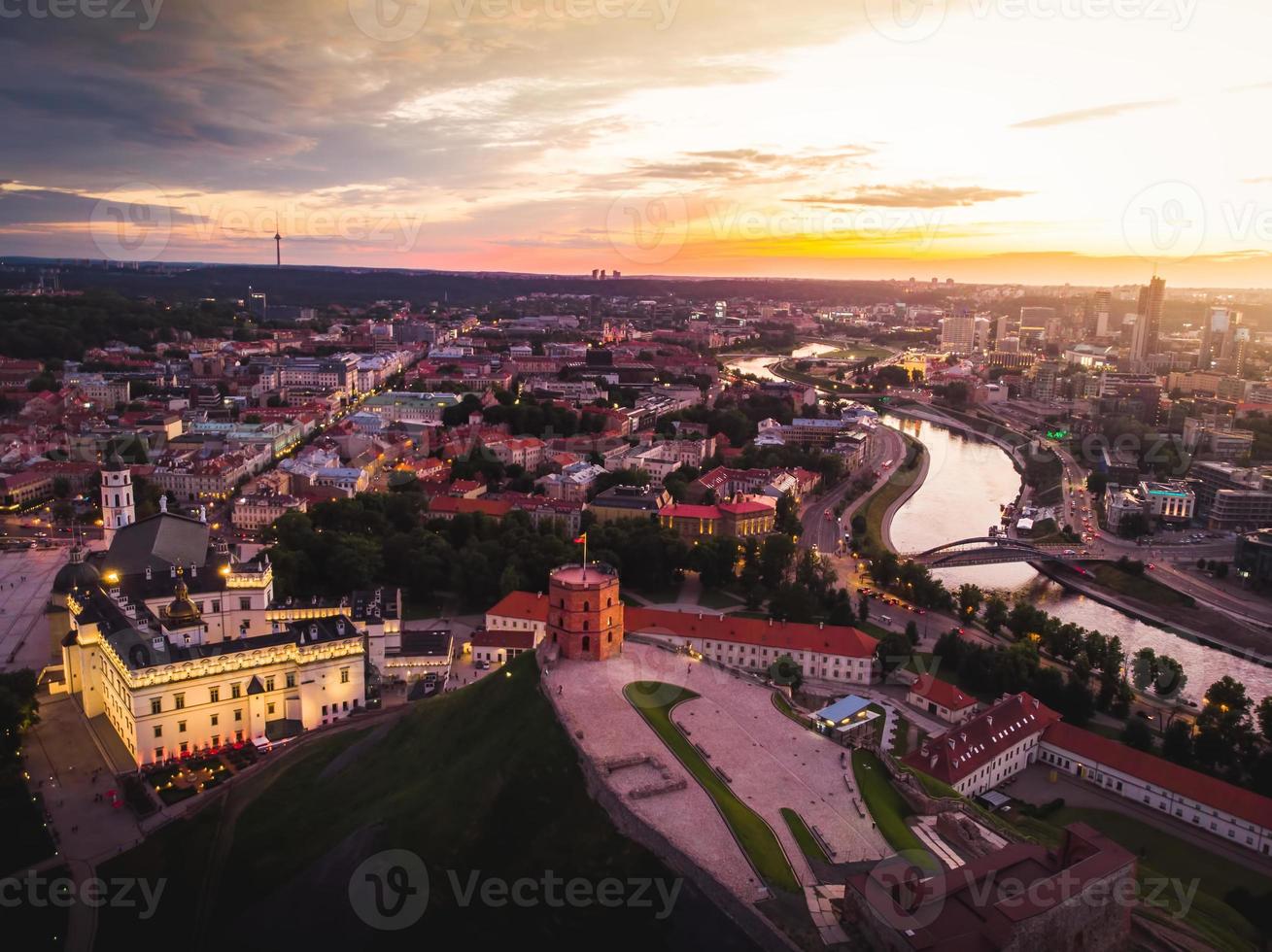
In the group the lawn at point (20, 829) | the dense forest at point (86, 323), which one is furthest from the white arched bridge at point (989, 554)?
the dense forest at point (86, 323)

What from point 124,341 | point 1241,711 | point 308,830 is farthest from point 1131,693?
point 124,341

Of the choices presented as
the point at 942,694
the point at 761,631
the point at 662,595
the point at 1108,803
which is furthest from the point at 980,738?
the point at 662,595

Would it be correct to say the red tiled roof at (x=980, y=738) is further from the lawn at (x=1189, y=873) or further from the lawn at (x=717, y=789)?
Result: the lawn at (x=717, y=789)

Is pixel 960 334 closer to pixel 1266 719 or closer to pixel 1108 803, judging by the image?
pixel 1266 719

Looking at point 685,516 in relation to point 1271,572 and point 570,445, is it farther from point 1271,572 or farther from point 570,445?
point 1271,572

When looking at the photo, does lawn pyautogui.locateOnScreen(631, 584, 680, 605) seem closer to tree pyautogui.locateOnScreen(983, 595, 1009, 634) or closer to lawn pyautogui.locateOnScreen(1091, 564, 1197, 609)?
tree pyautogui.locateOnScreen(983, 595, 1009, 634)
